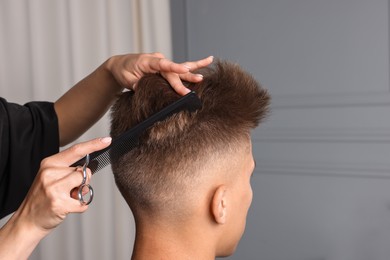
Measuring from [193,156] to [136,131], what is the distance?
0.15 metres

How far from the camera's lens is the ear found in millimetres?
998

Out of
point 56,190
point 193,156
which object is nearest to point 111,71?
point 193,156

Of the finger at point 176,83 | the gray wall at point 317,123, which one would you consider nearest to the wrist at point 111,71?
the finger at point 176,83

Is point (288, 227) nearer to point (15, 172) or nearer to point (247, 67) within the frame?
point (247, 67)

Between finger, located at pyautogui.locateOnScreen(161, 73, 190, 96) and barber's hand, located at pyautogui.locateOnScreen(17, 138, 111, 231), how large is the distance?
190 millimetres

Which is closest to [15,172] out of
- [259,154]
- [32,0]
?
[32,0]

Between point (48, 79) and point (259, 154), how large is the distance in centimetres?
109

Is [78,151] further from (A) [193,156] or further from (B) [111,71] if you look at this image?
(B) [111,71]

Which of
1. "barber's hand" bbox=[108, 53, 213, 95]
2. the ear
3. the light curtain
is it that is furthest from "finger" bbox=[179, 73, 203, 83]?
the light curtain

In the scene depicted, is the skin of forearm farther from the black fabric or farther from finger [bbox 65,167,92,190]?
finger [bbox 65,167,92,190]

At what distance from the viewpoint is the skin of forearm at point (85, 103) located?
1394mm

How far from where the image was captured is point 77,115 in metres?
1.44

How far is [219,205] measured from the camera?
3.28 ft

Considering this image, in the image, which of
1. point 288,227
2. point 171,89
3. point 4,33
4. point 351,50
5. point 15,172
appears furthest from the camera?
point 288,227
